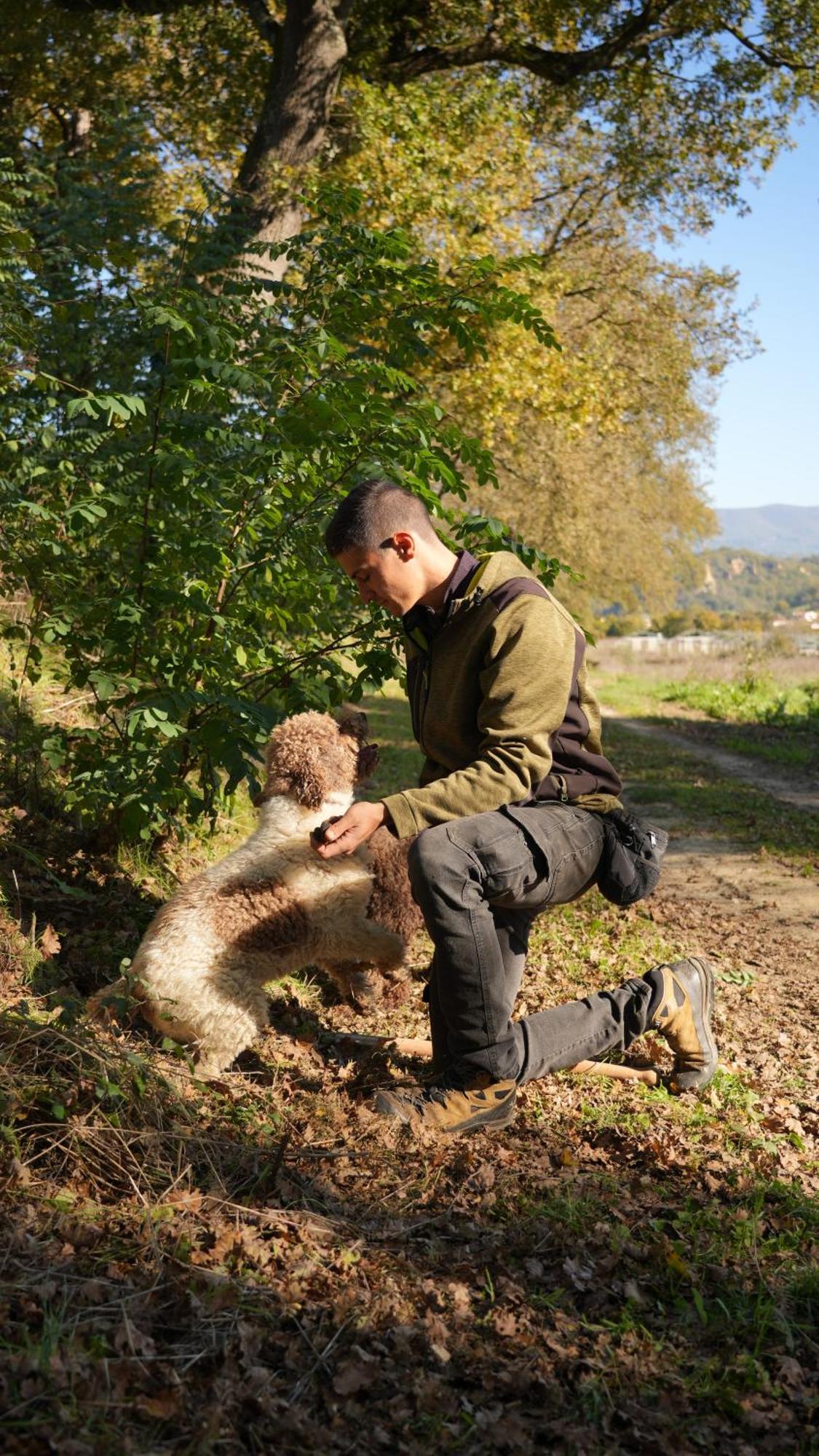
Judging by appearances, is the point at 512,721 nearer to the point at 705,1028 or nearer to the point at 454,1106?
the point at 454,1106

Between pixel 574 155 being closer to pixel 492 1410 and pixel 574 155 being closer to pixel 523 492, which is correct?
pixel 523 492

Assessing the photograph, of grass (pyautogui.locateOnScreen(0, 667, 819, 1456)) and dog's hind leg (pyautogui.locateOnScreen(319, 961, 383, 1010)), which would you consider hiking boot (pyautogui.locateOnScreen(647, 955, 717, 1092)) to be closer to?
grass (pyautogui.locateOnScreen(0, 667, 819, 1456))

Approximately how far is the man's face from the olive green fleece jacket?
0.45 feet

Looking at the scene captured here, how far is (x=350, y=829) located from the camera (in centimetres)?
370

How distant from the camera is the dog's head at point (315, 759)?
4445mm

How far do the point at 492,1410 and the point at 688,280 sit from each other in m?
26.4

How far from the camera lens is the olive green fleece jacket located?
380 cm

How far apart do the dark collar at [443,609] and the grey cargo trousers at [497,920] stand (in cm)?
79

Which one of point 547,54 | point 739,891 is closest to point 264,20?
point 547,54

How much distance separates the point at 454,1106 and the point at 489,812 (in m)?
1.05

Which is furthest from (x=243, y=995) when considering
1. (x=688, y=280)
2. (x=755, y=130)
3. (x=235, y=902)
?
(x=688, y=280)

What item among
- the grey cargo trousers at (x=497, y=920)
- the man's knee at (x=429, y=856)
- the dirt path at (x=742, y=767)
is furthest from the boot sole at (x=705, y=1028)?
the dirt path at (x=742, y=767)

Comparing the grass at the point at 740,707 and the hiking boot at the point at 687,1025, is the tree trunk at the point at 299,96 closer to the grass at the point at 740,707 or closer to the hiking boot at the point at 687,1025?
the grass at the point at 740,707

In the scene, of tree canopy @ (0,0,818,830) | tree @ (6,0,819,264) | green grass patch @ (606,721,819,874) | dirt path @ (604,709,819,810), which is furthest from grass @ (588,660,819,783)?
tree @ (6,0,819,264)
